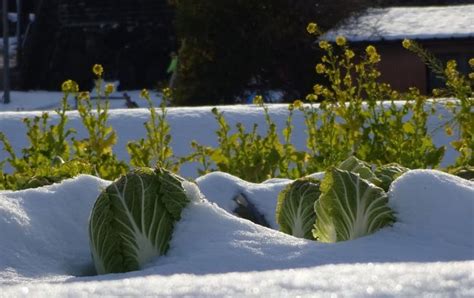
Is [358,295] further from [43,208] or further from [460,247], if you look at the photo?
[43,208]

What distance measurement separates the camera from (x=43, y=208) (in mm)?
3512

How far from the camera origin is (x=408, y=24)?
2528cm

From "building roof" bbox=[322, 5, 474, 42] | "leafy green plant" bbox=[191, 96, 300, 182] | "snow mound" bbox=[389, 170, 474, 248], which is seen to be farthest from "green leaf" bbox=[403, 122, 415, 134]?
"building roof" bbox=[322, 5, 474, 42]

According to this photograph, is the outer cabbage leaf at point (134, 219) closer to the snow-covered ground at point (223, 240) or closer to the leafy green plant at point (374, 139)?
the snow-covered ground at point (223, 240)

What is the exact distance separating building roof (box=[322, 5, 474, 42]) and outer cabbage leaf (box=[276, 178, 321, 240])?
1957 cm

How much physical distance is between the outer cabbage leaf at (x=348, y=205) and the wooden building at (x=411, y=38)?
19933mm

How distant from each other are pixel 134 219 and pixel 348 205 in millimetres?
625

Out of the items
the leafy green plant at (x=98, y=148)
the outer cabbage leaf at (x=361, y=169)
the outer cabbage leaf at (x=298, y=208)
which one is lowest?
the leafy green plant at (x=98, y=148)

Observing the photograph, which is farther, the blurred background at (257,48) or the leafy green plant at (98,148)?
the blurred background at (257,48)

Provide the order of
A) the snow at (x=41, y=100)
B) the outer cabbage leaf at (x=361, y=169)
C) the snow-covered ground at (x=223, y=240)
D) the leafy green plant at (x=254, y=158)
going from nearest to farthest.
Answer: the snow-covered ground at (x=223, y=240) → the outer cabbage leaf at (x=361, y=169) → the leafy green plant at (x=254, y=158) → the snow at (x=41, y=100)

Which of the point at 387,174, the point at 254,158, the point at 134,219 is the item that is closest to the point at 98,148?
the point at 254,158

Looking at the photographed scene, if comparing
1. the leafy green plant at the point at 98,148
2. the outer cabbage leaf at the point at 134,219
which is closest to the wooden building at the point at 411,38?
the leafy green plant at the point at 98,148

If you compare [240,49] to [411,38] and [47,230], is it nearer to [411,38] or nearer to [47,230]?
[411,38]

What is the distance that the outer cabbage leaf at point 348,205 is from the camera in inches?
136
